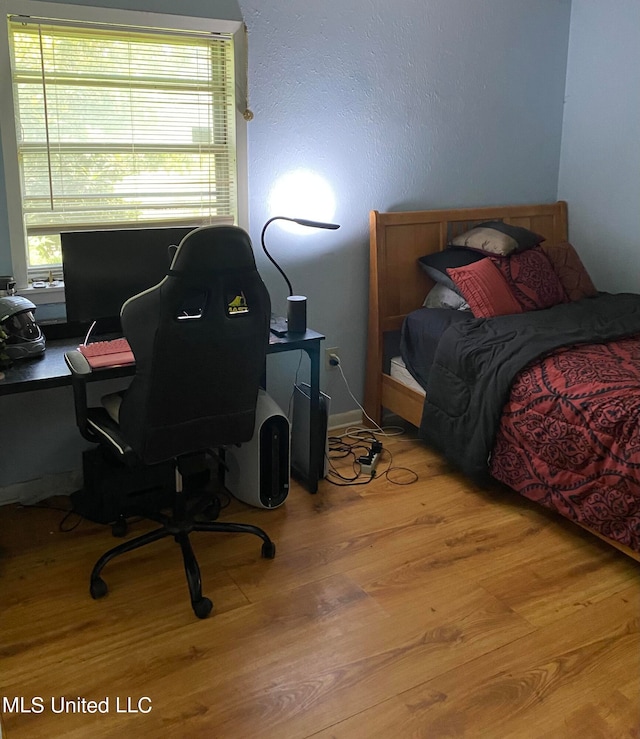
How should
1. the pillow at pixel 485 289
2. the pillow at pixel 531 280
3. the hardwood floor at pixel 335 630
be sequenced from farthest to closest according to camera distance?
the pillow at pixel 531 280 → the pillow at pixel 485 289 → the hardwood floor at pixel 335 630

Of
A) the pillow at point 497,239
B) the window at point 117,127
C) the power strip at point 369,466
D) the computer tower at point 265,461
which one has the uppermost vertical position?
the window at point 117,127

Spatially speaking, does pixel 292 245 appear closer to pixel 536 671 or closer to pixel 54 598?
pixel 54 598

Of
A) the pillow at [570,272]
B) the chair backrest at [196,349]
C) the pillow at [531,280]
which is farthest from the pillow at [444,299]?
the chair backrest at [196,349]

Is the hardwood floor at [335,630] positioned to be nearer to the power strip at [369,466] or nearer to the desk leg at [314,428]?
the desk leg at [314,428]

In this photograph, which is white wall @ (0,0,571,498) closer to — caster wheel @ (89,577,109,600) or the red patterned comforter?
caster wheel @ (89,577,109,600)

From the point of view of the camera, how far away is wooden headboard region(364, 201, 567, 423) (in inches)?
141

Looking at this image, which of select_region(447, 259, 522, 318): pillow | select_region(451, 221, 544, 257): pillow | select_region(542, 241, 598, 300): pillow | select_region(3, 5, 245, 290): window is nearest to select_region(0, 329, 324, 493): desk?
select_region(3, 5, 245, 290): window

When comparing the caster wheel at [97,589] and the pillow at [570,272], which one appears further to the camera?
the pillow at [570,272]

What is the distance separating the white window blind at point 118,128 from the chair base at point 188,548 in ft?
3.94

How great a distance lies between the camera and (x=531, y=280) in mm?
3547

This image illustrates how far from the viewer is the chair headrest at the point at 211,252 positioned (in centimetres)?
206

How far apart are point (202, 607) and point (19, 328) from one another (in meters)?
1.13

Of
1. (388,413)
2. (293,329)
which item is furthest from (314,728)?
(388,413)

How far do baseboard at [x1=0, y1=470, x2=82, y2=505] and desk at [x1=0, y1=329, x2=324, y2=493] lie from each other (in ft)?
1.95
